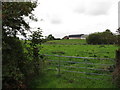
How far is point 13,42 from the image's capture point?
271 inches

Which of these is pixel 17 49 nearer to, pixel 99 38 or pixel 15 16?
pixel 15 16

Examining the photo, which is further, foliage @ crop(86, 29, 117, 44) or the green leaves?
foliage @ crop(86, 29, 117, 44)

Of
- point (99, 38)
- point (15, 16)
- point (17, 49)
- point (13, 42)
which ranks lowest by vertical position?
point (17, 49)

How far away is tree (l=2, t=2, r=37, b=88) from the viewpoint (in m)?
6.06

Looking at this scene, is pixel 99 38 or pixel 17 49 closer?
pixel 17 49

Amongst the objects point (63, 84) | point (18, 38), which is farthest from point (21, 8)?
point (63, 84)

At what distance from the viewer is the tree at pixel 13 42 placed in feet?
19.9

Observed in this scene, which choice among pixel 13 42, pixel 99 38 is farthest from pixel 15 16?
pixel 99 38

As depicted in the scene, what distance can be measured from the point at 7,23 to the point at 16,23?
469 mm

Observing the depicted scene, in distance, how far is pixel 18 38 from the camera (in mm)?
7332

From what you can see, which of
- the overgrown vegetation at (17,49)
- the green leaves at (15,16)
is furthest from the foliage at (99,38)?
the green leaves at (15,16)

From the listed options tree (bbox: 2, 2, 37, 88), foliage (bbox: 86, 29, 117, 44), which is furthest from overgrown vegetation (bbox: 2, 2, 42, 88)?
foliage (bbox: 86, 29, 117, 44)

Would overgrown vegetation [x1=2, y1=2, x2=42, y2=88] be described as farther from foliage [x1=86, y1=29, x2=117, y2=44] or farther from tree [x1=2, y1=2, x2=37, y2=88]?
foliage [x1=86, y1=29, x2=117, y2=44]

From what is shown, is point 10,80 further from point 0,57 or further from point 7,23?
point 7,23
